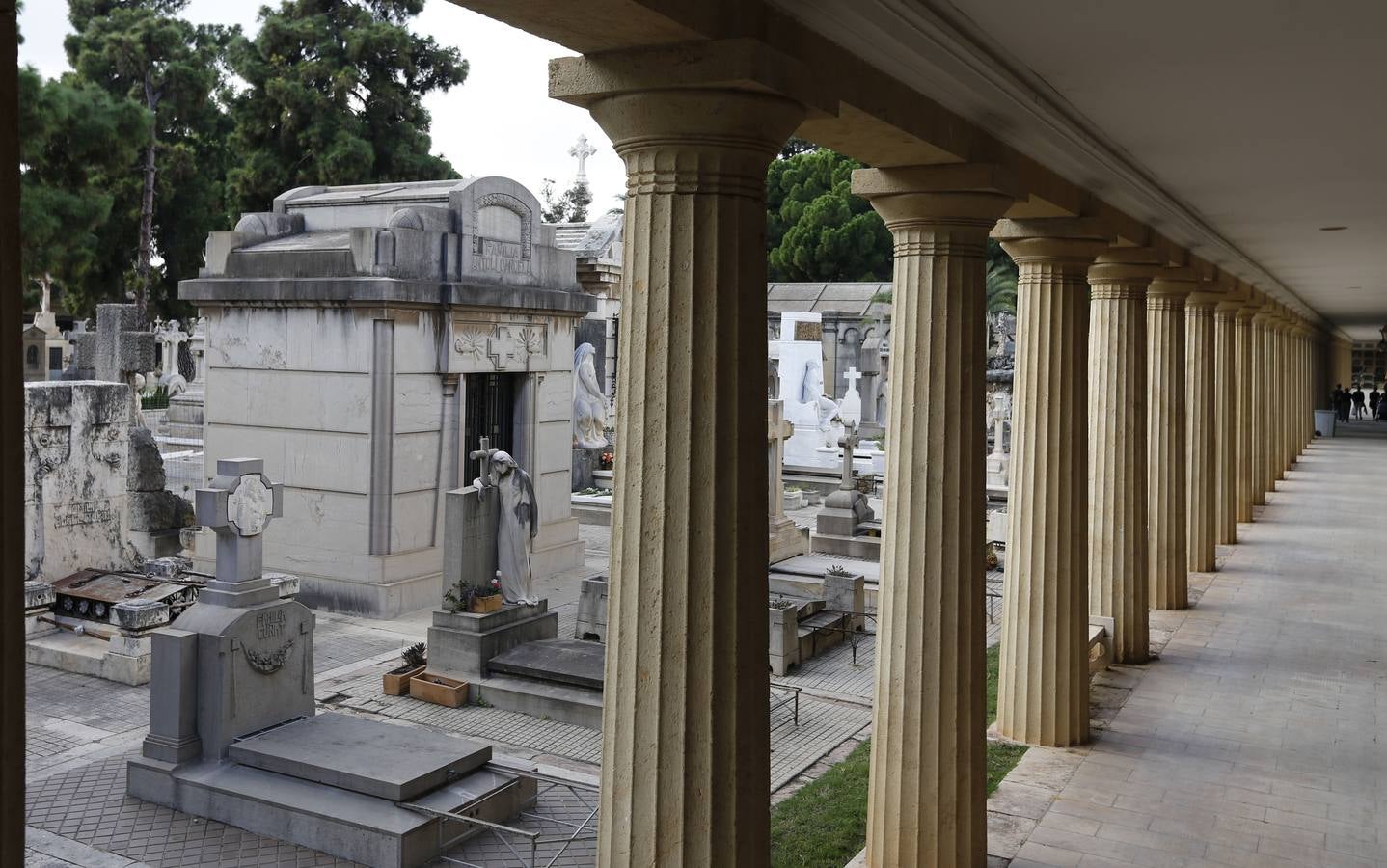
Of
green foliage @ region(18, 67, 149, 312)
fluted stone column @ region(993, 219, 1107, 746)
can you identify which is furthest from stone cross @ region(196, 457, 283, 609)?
green foliage @ region(18, 67, 149, 312)

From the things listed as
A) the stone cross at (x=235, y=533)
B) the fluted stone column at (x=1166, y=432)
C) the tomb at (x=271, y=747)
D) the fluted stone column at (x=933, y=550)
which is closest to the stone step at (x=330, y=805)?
the tomb at (x=271, y=747)

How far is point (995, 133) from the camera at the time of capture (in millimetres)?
5184

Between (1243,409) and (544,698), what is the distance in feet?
36.8

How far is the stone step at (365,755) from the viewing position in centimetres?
681

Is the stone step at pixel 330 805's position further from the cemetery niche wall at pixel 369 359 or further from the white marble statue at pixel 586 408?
the white marble statue at pixel 586 408

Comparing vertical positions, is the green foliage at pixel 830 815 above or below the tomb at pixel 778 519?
below

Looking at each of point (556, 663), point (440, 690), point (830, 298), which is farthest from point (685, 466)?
point (830, 298)

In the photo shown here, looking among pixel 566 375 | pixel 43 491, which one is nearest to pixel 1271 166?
pixel 566 375

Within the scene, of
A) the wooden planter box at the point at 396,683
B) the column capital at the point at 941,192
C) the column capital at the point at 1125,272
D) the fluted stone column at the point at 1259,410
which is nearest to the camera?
the column capital at the point at 941,192

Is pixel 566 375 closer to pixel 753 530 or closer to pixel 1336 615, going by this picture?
pixel 1336 615

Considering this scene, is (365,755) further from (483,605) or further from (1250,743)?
(1250,743)

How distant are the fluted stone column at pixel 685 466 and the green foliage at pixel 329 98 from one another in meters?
29.9

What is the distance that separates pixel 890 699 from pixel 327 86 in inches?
1224

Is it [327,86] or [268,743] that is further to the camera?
[327,86]
